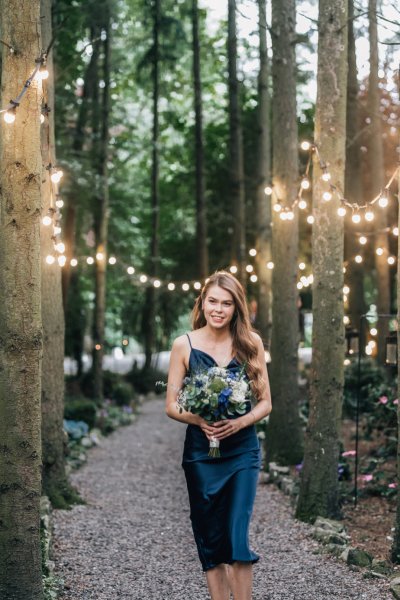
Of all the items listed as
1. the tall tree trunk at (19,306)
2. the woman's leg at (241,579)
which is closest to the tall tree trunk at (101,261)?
the tall tree trunk at (19,306)

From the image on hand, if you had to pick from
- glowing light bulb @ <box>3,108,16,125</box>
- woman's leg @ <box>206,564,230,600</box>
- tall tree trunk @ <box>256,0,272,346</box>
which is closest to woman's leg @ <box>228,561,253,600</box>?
woman's leg @ <box>206,564,230,600</box>

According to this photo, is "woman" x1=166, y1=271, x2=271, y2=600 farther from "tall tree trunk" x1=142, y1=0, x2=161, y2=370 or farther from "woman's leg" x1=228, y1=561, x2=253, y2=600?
"tall tree trunk" x1=142, y1=0, x2=161, y2=370

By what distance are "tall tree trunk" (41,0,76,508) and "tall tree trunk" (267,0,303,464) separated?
123 inches

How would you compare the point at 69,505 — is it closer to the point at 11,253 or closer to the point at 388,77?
the point at 11,253

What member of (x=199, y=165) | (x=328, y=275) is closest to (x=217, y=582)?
(x=328, y=275)

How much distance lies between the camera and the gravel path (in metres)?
5.82

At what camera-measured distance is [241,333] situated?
497 cm

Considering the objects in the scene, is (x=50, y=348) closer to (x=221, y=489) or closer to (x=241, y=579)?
(x=221, y=489)

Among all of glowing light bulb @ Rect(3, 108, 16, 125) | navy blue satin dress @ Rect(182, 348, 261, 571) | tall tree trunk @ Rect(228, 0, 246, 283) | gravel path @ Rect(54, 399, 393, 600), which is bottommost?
gravel path @ Rect(54, 399, 393, 600)

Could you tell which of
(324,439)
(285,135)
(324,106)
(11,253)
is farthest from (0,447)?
(285,135)

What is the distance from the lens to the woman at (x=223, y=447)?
4621 millimetres

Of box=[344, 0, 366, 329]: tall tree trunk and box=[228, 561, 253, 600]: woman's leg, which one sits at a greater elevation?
box=[344, 0, 366, 329]: tall tree trunk

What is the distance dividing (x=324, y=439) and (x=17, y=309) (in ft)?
13.3

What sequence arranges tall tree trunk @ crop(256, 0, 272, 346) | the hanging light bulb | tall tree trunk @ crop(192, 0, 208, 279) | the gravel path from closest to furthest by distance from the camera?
the gravel path < the hanging light bulb < tall tree trunk @ crop(256, 0, 272, 346) < tall tree trunk @ crop(192, 0, 208, 279)
